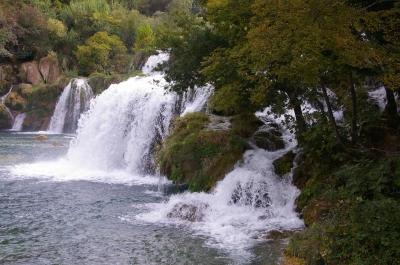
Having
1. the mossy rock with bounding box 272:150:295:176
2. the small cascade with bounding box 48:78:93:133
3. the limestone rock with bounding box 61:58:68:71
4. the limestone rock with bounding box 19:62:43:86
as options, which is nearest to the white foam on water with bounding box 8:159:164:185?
the mossy rock with bounding box 272:150:295:176

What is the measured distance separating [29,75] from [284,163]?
27956 mm

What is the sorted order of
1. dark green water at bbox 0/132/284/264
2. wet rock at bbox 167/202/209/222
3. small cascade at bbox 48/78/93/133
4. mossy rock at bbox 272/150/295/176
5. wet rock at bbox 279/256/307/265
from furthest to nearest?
small cascade at bbox 48/78/93/133 → mossy rock at bbox 272/150/295/176 → wet rock at bbox 167/202/209/222 → dark green water at bbox 0/132/284/264 → wet rock at bbox 279/256/307/265

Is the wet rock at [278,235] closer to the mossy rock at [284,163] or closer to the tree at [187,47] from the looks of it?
the mossy rock at [284,163]

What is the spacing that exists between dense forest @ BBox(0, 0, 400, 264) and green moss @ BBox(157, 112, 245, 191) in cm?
132

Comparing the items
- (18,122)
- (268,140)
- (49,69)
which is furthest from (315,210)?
(49,69)

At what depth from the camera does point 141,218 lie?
9.65 meters

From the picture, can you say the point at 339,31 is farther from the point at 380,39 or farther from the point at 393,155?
the point at 393,155

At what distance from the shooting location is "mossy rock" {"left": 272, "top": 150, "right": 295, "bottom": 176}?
10461 millimetres

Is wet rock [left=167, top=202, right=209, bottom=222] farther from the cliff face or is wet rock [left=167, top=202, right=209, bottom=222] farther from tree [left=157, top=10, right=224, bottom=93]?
the cliff face

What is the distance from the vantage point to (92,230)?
8.88m

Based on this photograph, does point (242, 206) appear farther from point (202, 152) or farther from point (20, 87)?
point (20, 87)

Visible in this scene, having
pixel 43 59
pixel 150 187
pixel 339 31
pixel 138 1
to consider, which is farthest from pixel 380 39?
pixel 138 1

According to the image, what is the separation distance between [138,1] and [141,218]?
4602 centimetres

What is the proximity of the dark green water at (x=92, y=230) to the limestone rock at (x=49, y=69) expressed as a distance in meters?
20.9
